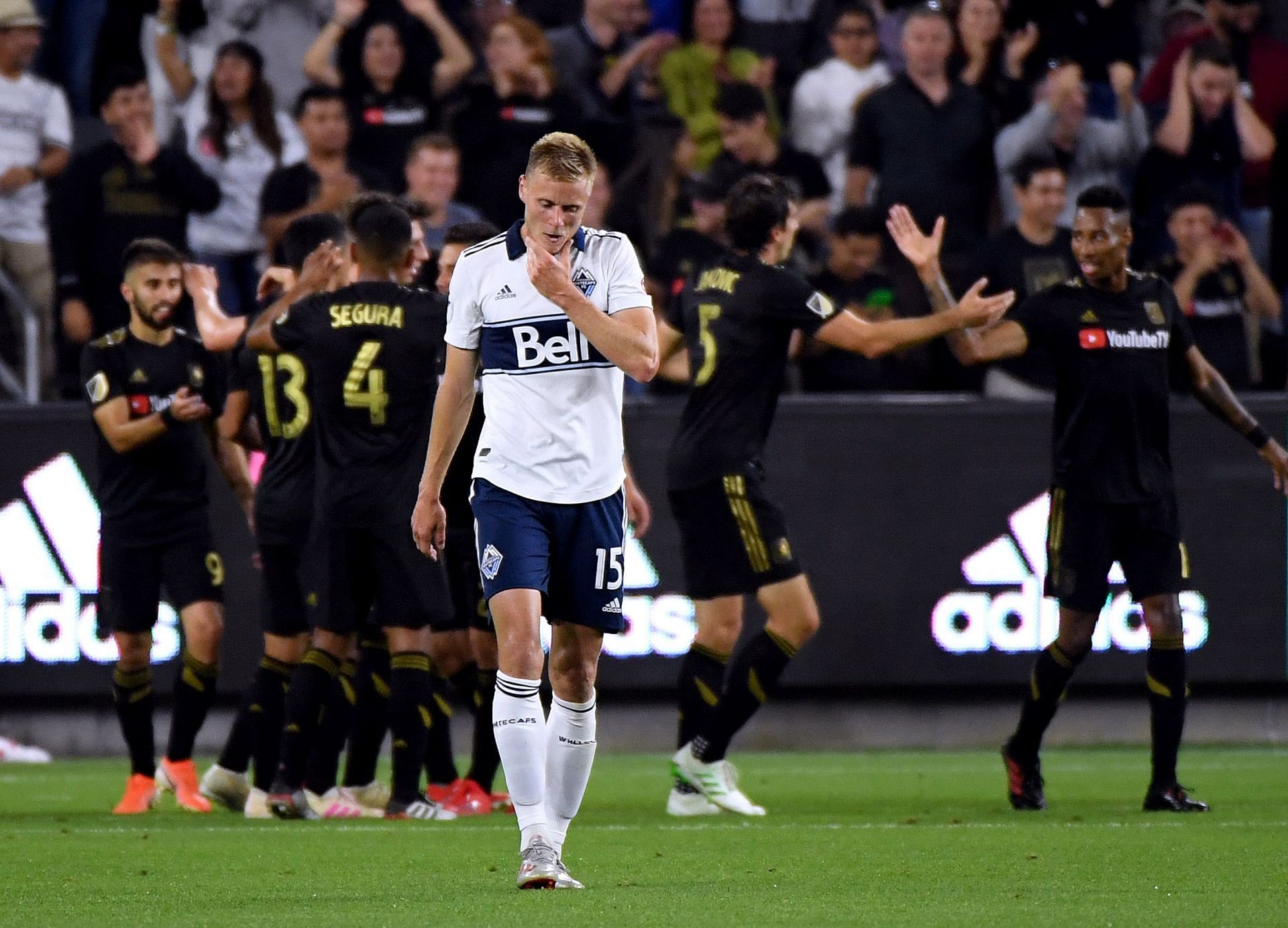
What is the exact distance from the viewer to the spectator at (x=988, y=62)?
15.0m

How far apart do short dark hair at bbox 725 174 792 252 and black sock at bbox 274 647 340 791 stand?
2568 mm

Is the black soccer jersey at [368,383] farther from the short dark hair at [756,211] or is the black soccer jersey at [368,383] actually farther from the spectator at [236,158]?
the spectator at [236,158]

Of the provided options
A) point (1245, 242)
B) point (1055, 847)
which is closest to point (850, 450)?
point (1245, 242)

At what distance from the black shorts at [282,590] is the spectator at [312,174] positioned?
171 inches

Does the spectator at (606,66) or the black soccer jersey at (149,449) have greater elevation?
the spectator at (606,66)

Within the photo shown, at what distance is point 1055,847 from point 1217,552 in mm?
5386

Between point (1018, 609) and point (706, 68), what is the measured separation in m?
5.08

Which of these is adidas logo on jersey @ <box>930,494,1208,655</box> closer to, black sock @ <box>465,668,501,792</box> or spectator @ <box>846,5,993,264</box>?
spectator @ <box>846,5,993,264</box>

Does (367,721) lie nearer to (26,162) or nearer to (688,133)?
(26,162)

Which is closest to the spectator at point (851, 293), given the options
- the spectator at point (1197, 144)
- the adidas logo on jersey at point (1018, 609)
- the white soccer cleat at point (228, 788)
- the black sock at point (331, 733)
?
the adidas logo on jersey at point (1018, 609)

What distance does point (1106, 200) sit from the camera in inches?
354

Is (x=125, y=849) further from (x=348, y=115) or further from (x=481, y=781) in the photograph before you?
(x=348, y=115)

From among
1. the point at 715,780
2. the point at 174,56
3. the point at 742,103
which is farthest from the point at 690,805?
the point at 174,56

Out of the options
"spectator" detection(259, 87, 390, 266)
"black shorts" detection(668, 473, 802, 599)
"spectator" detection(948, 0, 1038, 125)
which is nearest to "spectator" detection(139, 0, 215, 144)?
"spectator" detection(259, 87, 390, 266)
